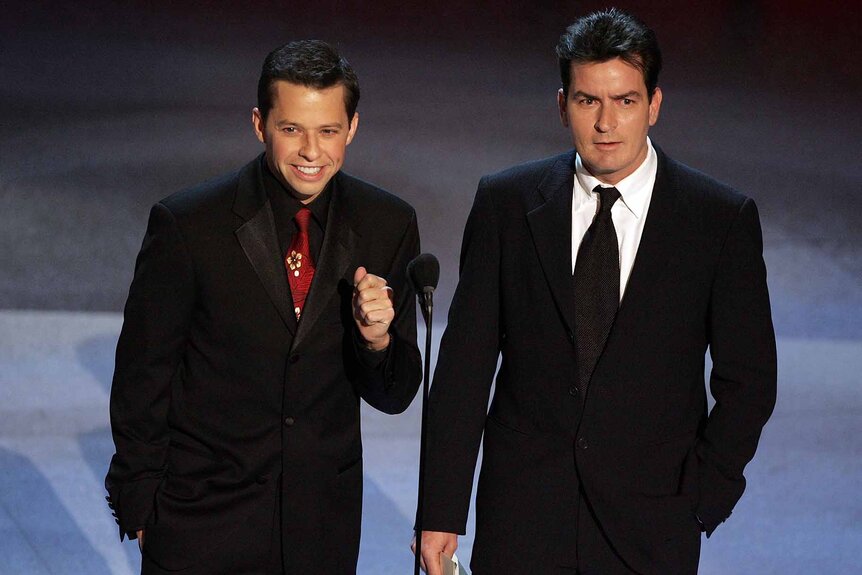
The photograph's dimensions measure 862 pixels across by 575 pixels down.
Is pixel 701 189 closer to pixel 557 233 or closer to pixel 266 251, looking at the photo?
pixel 557 233

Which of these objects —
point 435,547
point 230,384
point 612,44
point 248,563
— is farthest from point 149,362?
point 612,44

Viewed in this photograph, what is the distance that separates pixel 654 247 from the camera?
2406 millimetres

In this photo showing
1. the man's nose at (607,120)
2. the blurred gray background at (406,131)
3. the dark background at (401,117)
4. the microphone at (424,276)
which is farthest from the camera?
the dark background at (401,117)

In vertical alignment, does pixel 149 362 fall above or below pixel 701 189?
below

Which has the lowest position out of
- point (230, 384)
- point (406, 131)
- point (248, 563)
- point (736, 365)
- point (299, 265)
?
point (248, 563)

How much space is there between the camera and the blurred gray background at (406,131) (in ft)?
17.0

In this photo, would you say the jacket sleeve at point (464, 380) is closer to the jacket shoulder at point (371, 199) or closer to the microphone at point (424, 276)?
the jacket shoulder at point (371, 199)

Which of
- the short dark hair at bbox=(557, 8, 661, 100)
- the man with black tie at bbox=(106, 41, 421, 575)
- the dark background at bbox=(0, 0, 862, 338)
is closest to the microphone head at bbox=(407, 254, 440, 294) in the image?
the man with black tie at bbox=(106, 41, 421, 575)

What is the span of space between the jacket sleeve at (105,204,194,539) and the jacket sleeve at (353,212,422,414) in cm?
34

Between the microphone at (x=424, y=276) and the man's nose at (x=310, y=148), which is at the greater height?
the man's nose at (x=310, y=148)

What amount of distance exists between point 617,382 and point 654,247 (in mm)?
256

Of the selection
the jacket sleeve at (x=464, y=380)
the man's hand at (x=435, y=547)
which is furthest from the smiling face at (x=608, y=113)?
the man's hand at (x=435, y=547)

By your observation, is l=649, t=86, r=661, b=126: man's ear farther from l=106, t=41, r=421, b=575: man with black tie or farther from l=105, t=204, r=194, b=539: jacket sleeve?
l=105, t=204, r=194, b=539: jacket sleeve

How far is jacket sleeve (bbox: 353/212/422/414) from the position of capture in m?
2.44
